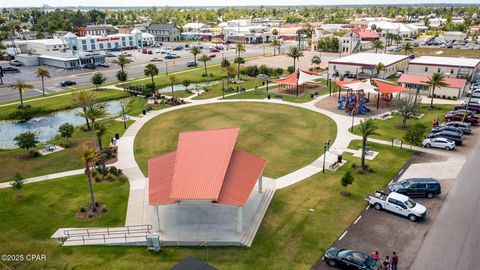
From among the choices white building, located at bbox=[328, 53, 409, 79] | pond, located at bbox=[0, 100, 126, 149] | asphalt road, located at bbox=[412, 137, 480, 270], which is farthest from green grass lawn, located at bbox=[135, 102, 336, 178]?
white building, located at bbox=[328, 53, 409, 79]

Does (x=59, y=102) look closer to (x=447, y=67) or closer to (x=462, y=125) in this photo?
(x=462, y=125)

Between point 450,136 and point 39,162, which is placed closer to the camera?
point 39,162

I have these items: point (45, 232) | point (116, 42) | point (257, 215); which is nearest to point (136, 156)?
point (45, 232)

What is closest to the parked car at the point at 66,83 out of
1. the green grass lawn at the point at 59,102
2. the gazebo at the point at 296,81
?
the green grass lawn at the point at 59,102

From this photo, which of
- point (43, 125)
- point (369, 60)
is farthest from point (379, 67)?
point (43, 125)

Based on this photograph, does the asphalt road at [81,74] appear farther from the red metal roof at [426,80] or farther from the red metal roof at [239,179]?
the red metal roof at [426,80]

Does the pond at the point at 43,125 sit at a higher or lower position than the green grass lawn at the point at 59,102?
lower
